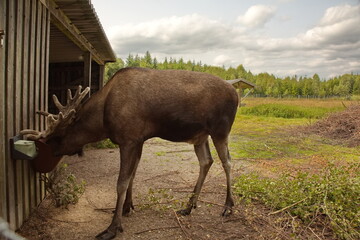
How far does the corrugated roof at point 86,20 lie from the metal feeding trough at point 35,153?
7.83 feet

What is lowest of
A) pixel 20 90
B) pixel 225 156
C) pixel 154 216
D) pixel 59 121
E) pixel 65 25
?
pixel 154 216

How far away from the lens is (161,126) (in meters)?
4.23

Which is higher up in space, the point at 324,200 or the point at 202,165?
the point at 202,165

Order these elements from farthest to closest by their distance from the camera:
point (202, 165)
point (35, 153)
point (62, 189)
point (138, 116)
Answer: point (202, 165), point (62, 189), point (138, 116), point (35, 153)

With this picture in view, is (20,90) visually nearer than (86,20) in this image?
Yes

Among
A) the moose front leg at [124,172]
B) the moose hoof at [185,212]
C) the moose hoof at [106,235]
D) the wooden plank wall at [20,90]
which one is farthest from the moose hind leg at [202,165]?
the wooden plank wall at [20,90]

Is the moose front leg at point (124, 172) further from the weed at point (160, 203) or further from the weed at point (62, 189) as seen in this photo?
the weed at point (62, 189)

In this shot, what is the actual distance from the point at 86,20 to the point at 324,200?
17.1 ft

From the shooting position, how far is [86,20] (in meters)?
5.95

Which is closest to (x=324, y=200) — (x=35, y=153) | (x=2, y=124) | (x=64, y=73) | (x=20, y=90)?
(x=35, y=153)

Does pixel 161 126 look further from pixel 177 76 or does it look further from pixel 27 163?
pixel 27 163

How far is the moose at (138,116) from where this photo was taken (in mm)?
4004

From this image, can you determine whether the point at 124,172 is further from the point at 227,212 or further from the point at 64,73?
the point at 64,73

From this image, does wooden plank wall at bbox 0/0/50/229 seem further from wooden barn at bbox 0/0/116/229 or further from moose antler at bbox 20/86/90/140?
moose antler at bbox 20/86/90/140
